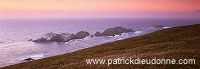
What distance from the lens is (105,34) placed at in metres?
143

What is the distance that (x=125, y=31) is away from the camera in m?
164

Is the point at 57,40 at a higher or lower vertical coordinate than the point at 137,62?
lower

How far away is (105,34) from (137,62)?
126m

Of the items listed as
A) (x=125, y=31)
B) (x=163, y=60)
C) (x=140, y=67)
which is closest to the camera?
(x=140, y=67)

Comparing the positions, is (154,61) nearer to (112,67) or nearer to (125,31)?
(112,67)

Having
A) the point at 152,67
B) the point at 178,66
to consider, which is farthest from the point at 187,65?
the point at 152,67

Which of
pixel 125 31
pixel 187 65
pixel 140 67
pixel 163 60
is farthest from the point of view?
pixel 125 31

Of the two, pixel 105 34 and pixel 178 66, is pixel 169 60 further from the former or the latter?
pixel 105 34

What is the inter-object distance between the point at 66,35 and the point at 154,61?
373 ft

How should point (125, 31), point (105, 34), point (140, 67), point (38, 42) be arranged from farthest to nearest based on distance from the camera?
point (125, 31), point (105, 34), point (38, 42), point (140, 67)

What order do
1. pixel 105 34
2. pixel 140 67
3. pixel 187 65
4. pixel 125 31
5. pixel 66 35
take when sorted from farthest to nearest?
pixel 125 31 → pixel 105 34 → pixel 66 35 → pixel 140 67 → pixel 187 65

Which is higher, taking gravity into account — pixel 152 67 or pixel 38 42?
pixel 152 67

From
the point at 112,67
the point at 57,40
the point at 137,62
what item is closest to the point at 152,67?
the point at 137,62

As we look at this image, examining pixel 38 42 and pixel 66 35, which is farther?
pixel 66 35
